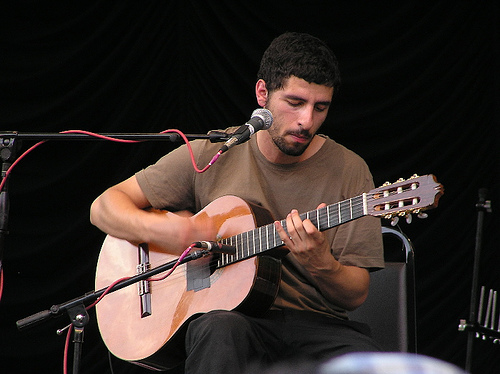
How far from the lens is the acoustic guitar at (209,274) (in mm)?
1948

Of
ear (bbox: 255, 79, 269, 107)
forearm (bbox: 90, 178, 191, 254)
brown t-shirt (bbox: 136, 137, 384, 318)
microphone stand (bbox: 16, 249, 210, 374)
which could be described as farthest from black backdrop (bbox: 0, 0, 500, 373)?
microphone stand (bbox: 16, 249, 210, 374)

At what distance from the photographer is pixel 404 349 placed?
236cm

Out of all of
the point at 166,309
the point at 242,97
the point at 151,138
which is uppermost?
the point at 242,97

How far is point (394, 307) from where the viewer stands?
243 centimetres

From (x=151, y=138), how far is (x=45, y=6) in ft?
6.68

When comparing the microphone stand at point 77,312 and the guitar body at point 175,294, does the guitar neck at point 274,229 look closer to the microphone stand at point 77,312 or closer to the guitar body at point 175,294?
the guitar body at point 175,294

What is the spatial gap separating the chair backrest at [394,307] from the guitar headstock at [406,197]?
603mm

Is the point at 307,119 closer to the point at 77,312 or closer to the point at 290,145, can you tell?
the point at 290,145

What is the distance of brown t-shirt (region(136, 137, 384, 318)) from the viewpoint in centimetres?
230

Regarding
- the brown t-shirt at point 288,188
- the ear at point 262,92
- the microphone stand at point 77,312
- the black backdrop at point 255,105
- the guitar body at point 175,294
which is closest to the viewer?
the microphone stand at point 77,312

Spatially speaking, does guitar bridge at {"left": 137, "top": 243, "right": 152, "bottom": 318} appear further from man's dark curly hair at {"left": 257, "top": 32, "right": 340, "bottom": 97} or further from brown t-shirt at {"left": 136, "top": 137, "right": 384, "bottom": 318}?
man's dark curly hair at {"left": 257, "top": 32, "right": 340, "bottom": 97}

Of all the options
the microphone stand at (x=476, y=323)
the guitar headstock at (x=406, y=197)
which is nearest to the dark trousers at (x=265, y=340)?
the guitar headstock at (x=406, y=197)

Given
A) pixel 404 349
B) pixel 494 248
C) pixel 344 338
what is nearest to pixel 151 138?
pixel 344 338

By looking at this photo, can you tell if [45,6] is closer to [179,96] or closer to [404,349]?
[179,96]
